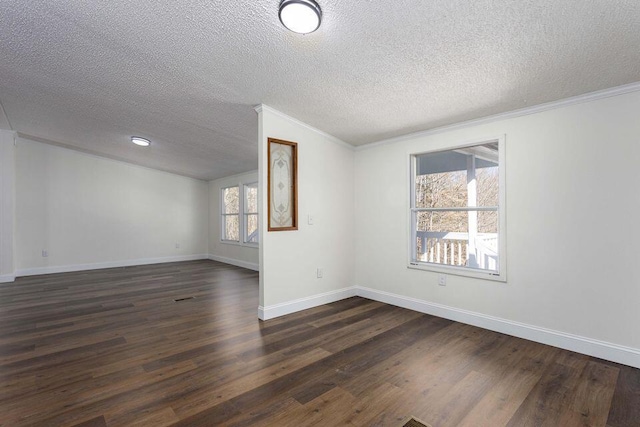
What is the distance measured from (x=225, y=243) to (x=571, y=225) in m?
7.00

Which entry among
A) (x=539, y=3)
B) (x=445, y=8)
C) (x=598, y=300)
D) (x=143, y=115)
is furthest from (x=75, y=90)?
(x=598, y=300)

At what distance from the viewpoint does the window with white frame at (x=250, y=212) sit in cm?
700

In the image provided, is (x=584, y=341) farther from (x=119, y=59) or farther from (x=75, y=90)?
(x=75, y=90)

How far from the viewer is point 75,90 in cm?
340

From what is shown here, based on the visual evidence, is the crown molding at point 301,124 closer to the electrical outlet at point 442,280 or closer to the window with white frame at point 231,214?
the electrical outlet at point 442,280

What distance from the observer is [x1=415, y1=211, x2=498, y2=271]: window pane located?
323 cm

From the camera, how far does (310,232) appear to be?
3.89m

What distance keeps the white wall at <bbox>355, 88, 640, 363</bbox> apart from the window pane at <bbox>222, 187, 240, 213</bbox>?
5448 millimetres

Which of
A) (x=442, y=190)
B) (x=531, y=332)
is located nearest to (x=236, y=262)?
(x=442, y=190)

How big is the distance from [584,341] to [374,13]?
313 centimetres

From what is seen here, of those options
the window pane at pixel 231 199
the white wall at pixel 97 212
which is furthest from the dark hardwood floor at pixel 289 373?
the window pane at pixel 231 199

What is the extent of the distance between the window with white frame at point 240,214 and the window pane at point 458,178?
408 centimetres

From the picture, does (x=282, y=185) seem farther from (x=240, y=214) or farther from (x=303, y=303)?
(x=240, y=214)

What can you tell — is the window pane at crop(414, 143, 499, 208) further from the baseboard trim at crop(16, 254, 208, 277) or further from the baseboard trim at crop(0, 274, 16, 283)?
the baseboard trim at crop(0, 274, 16, 283)
